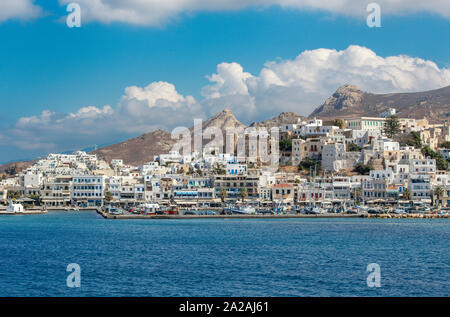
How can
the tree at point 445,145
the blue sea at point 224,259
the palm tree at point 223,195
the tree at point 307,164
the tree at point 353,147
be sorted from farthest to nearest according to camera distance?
the tree at point 445,145
the tree at point 353,147
the tree at point 307,164
the palm tree at point 223,195
the blue sea at point 224,259

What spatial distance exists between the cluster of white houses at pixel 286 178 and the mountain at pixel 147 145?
73525mm

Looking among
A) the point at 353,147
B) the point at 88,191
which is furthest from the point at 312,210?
the point at 88,191

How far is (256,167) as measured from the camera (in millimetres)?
92938

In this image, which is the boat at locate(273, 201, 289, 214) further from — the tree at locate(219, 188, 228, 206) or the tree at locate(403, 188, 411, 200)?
the tree at locate(403, 188, 411, 200)

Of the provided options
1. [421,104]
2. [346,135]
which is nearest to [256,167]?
[346,135]

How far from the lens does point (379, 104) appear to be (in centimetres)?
18062

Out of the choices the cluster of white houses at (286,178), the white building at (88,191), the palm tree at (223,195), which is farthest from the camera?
the white building at (88,191)

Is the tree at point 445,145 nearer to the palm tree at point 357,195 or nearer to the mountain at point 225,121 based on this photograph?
the palm tree at point 357,195

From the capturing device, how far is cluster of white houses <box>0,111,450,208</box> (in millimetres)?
80688

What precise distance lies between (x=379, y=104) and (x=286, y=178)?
103m

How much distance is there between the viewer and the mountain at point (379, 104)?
6004 inches

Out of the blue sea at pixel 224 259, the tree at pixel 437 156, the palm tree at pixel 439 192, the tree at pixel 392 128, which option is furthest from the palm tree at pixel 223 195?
the tree at pixel 437 156

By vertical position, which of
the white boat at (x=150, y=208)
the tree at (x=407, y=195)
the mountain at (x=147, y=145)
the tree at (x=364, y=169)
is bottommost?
the white boat at (x=150, y=208)

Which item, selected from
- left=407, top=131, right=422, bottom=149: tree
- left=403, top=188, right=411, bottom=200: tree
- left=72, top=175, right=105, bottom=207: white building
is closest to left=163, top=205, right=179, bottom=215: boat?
left=72, top=175, right=105, bottom=207: white building
